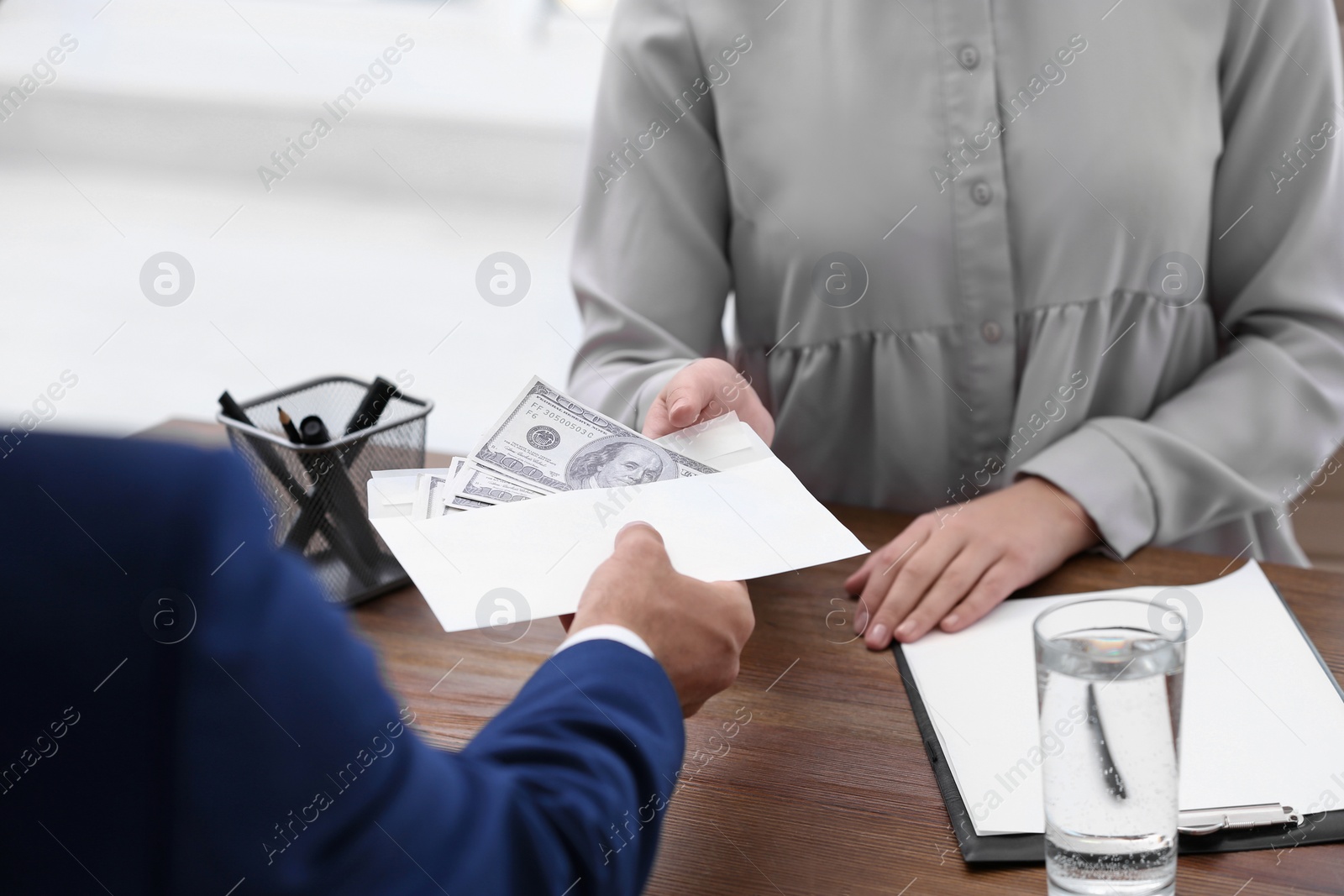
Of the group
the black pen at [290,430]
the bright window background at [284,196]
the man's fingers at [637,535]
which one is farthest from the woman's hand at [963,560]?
the bright window background at [284,196]

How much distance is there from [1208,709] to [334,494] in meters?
0.77

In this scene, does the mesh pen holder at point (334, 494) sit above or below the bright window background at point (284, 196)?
below

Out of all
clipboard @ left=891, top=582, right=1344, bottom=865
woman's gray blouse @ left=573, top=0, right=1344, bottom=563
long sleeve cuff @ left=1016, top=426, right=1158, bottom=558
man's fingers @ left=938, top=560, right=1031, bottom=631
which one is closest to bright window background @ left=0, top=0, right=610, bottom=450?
woman's gray blouse @ left=573, top=0, right=1344, bottom=563

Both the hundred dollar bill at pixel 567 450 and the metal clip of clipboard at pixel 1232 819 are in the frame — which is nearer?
the metal clip of clipboard at pixel 1232 819

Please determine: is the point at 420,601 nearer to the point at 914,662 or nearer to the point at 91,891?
the point at 914,662

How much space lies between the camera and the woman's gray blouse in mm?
1169

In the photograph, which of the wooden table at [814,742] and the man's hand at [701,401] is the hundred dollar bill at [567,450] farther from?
the wooden table at [814,742]

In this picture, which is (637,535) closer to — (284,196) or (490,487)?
(490,487)

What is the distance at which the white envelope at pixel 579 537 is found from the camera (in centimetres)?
76

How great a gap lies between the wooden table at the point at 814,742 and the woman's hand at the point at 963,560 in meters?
0.03

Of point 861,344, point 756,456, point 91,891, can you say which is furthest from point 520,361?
point 91,891


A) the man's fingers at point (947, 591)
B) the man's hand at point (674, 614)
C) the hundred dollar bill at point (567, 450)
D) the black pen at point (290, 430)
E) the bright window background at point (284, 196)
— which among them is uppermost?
the bright window background at point (284, 196)

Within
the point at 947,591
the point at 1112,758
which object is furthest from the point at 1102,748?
the point at 947,591

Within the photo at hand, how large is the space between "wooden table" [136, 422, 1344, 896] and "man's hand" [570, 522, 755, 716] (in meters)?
0.10
